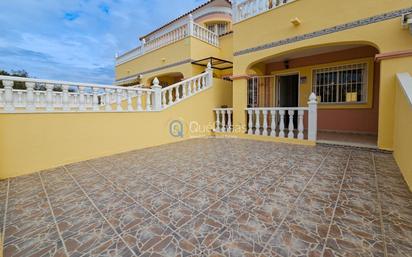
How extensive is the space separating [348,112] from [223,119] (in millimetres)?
4628

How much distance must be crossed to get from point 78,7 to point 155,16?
13.2 metres

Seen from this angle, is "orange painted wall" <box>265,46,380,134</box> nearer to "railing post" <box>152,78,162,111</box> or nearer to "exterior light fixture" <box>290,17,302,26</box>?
"exterior light fixture" <box>290,17,302,26</box>

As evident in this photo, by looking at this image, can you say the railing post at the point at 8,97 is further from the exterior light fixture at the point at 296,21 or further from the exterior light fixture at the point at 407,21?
the exterior light fixture at the point at 407,21

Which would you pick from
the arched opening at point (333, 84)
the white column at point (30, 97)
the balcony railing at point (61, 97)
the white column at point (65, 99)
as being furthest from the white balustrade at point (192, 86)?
the white column at point (30, 97)

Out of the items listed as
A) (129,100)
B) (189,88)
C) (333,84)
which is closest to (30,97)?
(129,100)

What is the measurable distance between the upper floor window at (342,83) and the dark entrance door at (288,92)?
1139 mm

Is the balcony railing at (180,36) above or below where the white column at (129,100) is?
above

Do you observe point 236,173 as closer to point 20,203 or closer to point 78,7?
point 20,203

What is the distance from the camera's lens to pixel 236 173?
10.2ft

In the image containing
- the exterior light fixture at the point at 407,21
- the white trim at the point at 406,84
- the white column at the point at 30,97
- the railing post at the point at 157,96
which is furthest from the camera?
the railing post at the point at 157,96

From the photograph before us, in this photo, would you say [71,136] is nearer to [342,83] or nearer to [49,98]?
[49,98]

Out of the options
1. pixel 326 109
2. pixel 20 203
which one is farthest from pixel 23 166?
pixel 326 109

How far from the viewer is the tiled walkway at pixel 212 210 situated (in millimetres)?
1448

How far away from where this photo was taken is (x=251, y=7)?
6.21m
